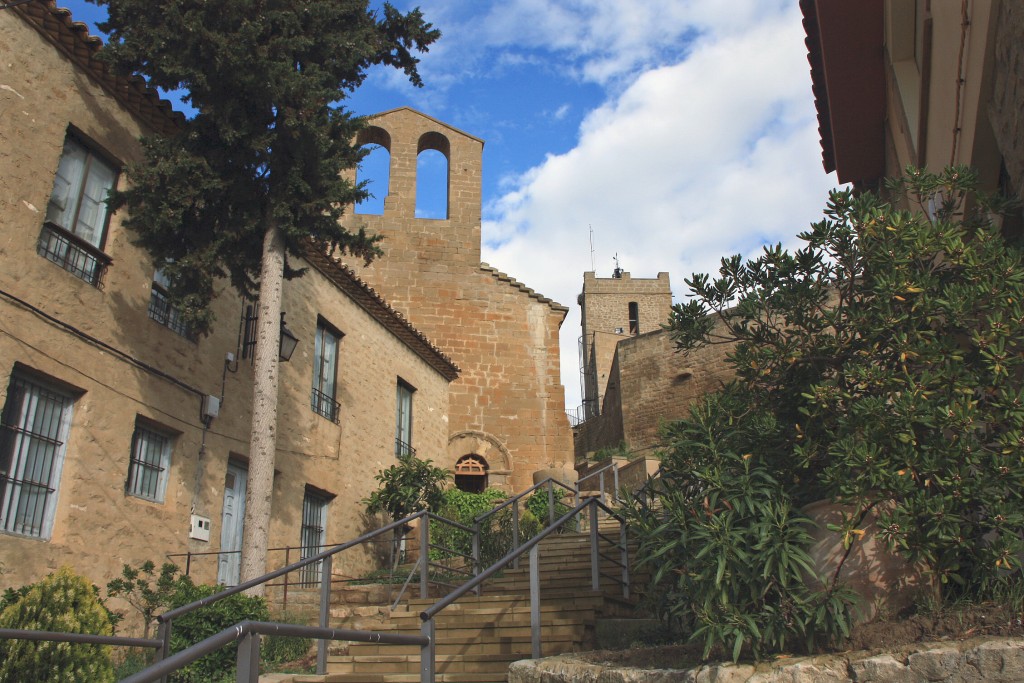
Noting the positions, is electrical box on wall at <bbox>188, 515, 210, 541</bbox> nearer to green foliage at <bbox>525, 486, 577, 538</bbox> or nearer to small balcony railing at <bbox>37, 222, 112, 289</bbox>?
small balcony railing at <bbox>37, 222, 112, 289</bbox>

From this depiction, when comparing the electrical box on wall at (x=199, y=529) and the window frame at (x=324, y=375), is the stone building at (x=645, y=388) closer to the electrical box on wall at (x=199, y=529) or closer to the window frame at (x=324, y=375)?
the window frame at (x=324, y=375)

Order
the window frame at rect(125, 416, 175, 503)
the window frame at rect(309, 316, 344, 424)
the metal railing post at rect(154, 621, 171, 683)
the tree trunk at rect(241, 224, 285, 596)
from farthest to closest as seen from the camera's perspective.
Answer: the window frame at rect(309, 316, 344, 424) → the window frame at rect(125, 416, 175, 503) → the tree trunk at rect(241, 224, 285, 596) → the metal railing post at rect(154, 621, 171, 683)

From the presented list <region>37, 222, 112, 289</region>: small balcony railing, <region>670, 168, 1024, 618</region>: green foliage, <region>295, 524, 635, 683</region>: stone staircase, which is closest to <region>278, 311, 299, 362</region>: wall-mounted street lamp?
<region>37, 222, 112, 289</region>: small balcony railing

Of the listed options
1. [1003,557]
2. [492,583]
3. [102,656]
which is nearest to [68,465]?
[102,656]

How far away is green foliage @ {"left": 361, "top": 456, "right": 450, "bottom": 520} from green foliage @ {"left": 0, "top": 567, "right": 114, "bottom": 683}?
724cm

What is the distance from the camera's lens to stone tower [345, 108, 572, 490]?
70.6 ft

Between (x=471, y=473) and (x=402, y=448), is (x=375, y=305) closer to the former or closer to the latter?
(x=402, y=448)

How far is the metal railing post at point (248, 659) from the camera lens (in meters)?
3.18

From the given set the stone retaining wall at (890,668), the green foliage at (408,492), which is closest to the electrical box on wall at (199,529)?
the green foliage at (408,492)

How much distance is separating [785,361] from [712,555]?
123 cm

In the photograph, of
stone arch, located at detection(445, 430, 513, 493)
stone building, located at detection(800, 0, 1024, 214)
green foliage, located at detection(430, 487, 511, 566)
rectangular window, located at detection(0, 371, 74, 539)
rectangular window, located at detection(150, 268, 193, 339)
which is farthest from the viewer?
stone arch, located at detection(445, 430, 513, 493)

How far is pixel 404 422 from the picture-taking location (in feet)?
55.6

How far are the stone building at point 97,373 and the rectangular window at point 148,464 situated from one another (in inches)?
0.7

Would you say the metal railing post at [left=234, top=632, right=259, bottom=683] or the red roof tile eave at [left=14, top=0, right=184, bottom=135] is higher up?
the red roof tile eave at [left=14, top=0, right=184, bottom=135]
